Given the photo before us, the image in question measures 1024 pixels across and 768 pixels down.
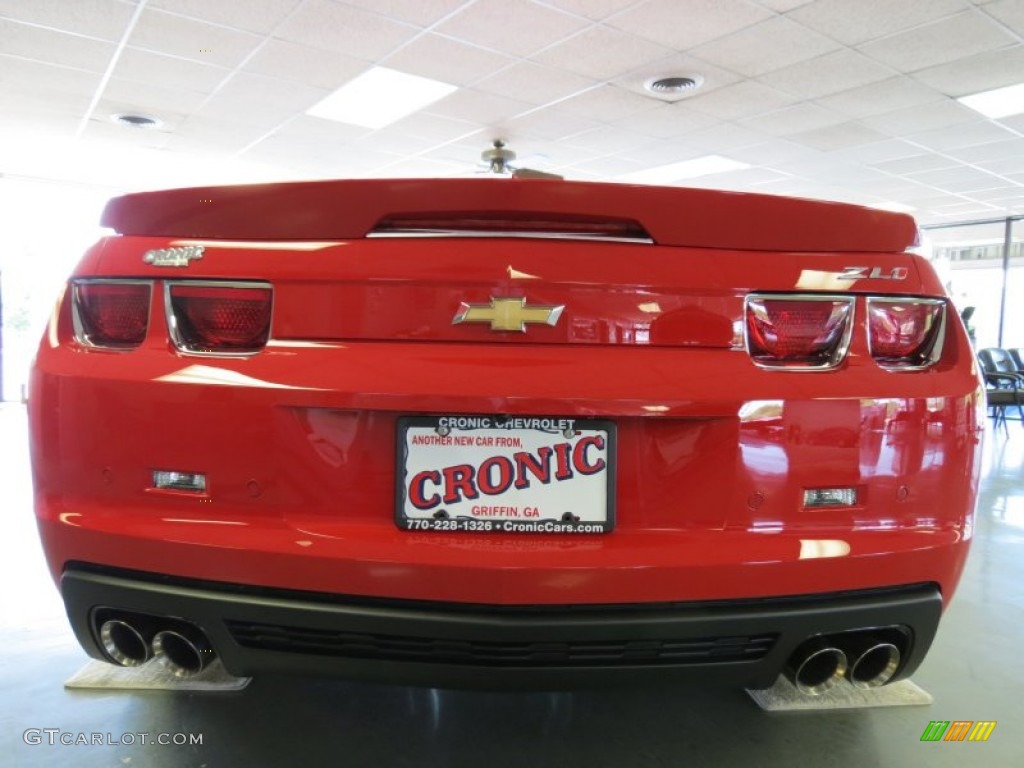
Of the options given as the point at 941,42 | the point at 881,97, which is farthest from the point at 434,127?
the point at 941,42

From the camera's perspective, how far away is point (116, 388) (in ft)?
3.68

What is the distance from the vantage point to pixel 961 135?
293 inches

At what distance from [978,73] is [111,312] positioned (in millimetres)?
7012

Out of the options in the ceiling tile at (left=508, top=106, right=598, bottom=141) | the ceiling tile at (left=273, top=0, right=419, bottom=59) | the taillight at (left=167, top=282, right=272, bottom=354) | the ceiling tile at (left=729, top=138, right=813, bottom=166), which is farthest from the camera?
the ceiling tile at (left=729, top=138, right=813, bottom=166)

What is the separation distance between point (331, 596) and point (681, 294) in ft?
2.59

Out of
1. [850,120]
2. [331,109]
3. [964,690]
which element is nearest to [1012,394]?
[850,120]

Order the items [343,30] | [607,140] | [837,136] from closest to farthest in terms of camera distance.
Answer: [343,30]
[837,136]
[607,140]

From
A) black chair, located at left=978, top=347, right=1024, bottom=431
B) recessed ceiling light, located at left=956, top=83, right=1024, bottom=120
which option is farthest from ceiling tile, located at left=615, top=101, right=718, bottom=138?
black chair, located at left=978, top=347, right=1024, bottom=431

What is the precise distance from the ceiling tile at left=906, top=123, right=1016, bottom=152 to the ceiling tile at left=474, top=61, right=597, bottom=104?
4266 mm

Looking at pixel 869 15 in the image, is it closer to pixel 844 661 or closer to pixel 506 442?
pixel 844 661

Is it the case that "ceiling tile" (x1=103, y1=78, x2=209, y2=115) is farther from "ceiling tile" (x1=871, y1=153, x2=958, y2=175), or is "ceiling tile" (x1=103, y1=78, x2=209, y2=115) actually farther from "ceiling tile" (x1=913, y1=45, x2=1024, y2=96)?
"ceiling tile" (x1=871, y1=153, x2=958, y2=175)

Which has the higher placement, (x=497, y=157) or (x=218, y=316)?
(x=497, y=157)

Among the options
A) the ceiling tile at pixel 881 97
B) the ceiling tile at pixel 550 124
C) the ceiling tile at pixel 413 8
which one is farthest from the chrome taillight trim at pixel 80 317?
the ceiling tile at pixel 881 97

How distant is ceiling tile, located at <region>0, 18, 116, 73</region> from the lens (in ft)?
16.6
